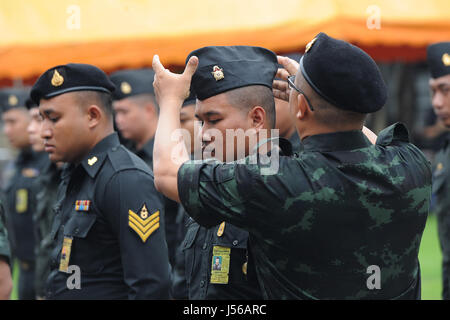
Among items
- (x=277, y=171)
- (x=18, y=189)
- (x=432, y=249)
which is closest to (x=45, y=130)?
(x=277, y=171)

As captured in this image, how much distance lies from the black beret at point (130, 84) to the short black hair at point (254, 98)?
337 cm

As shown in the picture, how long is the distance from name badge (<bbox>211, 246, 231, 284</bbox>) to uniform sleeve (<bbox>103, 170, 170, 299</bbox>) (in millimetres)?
505

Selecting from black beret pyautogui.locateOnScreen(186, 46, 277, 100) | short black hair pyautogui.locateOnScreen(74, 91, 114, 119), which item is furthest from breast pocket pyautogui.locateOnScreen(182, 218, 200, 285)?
short black hair pyautogui.locateOnScreen(74, 91, 114, 119)

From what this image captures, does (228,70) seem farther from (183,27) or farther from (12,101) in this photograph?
(183,27)

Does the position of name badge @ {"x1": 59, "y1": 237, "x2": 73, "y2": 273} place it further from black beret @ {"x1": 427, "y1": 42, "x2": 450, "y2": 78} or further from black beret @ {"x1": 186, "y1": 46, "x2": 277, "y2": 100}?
black beret @ {"x1": 427, "y1": 42, "x2": 450, "y2": 78}

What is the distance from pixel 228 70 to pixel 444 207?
8.53 feet

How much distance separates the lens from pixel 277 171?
84.4 inches

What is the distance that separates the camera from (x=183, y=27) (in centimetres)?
929

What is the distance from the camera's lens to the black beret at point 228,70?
9.39 feet

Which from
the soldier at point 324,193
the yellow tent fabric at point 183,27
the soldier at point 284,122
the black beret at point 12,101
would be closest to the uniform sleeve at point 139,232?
the soldier at point 284,122

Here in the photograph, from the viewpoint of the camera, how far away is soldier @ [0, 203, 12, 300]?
9.28 ft

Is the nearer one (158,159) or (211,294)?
(158,159)

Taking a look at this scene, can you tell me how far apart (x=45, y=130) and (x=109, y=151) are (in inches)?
14.2
